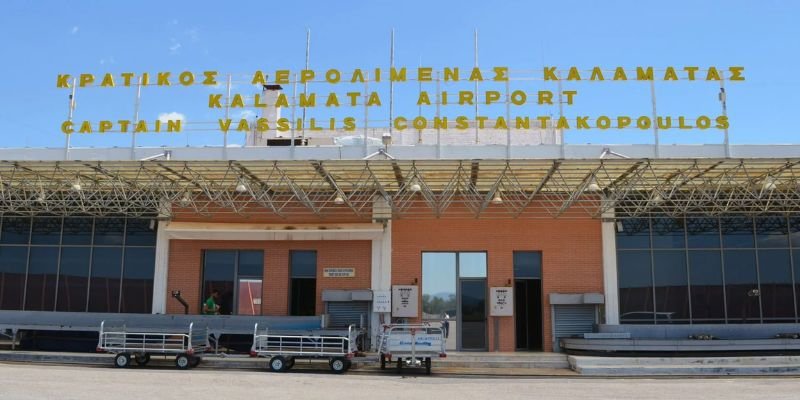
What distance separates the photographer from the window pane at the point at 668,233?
869 inches

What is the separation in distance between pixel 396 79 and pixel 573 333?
30.7 ft

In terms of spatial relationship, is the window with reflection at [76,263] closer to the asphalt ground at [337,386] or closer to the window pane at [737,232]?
the asphalt ground at [337,386]

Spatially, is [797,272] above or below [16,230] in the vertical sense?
below

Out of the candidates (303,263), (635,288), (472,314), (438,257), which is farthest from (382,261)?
(635,288)

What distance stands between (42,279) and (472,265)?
13985mm

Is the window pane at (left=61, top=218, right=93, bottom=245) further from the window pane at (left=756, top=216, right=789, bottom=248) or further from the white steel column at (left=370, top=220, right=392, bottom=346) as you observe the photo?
the window pane at (left=756, top=216, right=789, bottom=248)

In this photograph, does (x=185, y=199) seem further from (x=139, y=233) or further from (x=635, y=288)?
(x=635, y=288)

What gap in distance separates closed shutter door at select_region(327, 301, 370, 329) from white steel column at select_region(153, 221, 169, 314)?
526 centimetres

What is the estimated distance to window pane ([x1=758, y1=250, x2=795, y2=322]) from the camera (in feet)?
72.1

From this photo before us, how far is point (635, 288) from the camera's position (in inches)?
859

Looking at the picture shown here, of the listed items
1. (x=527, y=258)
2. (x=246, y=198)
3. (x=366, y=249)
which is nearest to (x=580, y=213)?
(x=527, y=258)

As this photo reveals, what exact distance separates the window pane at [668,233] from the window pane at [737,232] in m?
1.35

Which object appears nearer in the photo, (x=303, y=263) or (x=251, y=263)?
(x=303, y=263)

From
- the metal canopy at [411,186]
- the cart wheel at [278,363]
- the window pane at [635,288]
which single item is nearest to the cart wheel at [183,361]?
the cart wheel at [278,363]
